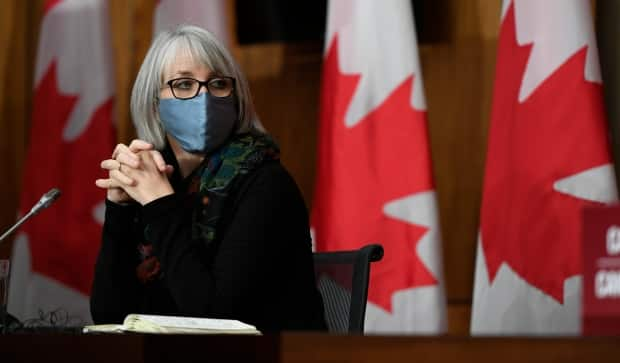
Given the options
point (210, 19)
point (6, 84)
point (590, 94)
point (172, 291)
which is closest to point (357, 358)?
point (172, 291)

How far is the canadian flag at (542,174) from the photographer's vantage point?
2.88m

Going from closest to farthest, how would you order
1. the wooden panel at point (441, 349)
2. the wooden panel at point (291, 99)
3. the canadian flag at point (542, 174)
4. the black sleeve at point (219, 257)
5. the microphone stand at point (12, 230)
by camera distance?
the wooden panel at point (441, 349) < the microphone stand at point (12, 230) < the black sleeve at point (219, 257) < the canadian flag at point (542, 174) < the wooden panel at point (291, 99)

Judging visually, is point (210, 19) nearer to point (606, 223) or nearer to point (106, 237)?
point (106, 237)

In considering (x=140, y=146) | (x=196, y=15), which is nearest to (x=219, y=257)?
(x=140, y=146)

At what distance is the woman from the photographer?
75.3 inches

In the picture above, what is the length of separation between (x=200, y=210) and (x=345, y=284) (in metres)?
0.33

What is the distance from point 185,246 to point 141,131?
43 centimetres

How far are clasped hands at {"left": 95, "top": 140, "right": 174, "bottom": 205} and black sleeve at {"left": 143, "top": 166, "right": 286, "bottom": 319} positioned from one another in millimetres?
30

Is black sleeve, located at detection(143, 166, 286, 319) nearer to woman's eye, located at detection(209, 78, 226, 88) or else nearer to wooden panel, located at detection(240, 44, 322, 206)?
woman's eye, located at detection(209, 78, 226, 88)

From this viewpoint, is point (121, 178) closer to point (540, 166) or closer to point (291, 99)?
point (540, 166)

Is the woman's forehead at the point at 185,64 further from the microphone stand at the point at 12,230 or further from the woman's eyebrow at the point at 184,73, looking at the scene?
the microphone stand at the point at 12,230

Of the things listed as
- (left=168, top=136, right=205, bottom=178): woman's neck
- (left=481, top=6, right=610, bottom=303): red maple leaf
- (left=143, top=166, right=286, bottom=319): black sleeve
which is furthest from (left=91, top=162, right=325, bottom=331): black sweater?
(left=481, top=6, right=610, bottom=303): red maple leaf

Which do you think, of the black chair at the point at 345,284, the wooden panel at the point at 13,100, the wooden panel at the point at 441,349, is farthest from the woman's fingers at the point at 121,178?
the wooden panel at the point at 13,100

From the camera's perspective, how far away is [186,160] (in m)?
2.22
